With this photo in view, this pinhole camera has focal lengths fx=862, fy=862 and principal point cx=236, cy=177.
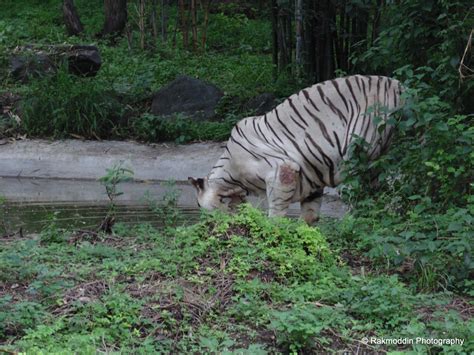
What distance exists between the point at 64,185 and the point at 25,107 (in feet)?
6.08

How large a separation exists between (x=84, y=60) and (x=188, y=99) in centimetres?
214

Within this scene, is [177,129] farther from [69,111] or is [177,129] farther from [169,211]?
[169,211]

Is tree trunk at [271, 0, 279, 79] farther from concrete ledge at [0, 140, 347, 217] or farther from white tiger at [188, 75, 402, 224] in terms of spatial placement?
white tiger at [188, 75, 402, 224]

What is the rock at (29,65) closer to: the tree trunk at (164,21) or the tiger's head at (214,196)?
the tree trunk at (164,21)

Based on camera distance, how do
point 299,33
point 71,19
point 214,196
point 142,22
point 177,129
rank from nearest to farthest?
point 214,196 → point 177,129 → point 299,33 → point 142,22 → point 71,19

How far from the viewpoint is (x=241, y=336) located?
420 cm

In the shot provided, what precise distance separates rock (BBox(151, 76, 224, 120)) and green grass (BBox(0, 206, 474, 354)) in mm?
6503

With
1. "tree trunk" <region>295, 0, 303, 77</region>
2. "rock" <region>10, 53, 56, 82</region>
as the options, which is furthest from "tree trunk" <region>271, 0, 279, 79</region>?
"rock" <region>10, 53, 56, 82</region>

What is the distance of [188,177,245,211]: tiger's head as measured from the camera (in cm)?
724

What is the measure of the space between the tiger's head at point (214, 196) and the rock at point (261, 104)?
435cm

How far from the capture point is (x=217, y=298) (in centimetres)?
456

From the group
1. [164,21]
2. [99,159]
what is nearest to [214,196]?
[99,159]

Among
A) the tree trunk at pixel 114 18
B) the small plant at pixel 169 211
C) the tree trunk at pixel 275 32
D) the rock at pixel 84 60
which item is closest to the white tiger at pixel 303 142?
the small plant at pixel 169 211

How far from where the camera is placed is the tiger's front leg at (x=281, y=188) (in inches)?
270
